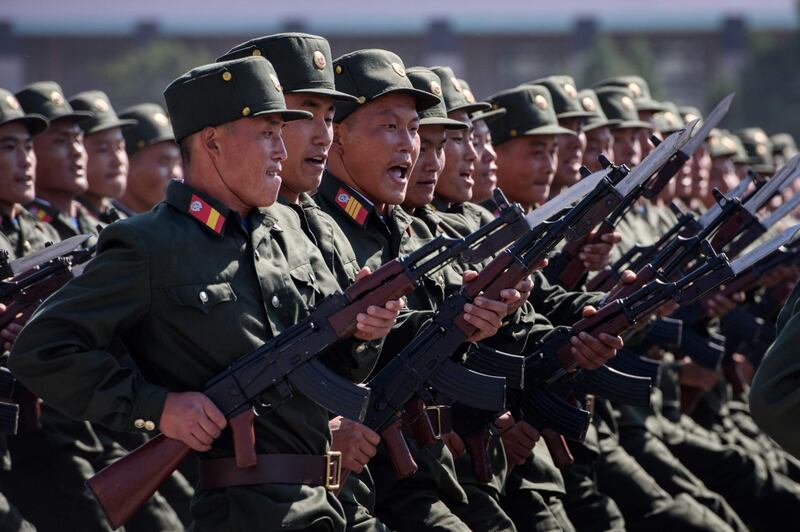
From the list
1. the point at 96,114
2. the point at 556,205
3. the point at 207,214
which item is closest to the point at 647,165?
the point at 556,205

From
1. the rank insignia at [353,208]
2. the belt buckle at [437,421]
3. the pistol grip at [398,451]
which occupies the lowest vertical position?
the belt buckle at [437,421]

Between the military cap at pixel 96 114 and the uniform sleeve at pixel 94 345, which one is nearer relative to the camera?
the uniform sleeve at pixel 94 345

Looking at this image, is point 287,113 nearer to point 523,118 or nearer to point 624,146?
point 523,118

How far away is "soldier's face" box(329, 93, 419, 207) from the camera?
6715 mm

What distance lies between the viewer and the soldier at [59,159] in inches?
358

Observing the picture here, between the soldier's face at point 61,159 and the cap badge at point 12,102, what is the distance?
645 mm

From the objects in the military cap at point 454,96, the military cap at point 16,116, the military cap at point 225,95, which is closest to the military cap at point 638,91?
the military cap at point 454,96

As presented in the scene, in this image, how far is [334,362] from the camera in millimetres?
5641

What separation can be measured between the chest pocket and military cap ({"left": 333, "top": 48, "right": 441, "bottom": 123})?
1769mm

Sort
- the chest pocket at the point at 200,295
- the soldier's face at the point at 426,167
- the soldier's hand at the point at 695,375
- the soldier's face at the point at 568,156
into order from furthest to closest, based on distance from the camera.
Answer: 1. the soldier's hand at the point at 695,375
2. the soldier's face at the point at 568,156
3. the soldier's face at the point at 426,167
4. the chest pocket at the point at 200,295

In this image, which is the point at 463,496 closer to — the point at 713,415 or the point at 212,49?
the point at 713,415

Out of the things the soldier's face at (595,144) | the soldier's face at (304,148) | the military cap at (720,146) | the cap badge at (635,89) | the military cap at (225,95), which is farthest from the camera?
the military cap at (720,146)

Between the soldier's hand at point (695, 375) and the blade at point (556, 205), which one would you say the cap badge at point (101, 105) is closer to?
the soldier's hand at point (695, 375)

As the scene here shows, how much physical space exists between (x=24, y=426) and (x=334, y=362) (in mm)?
2652
